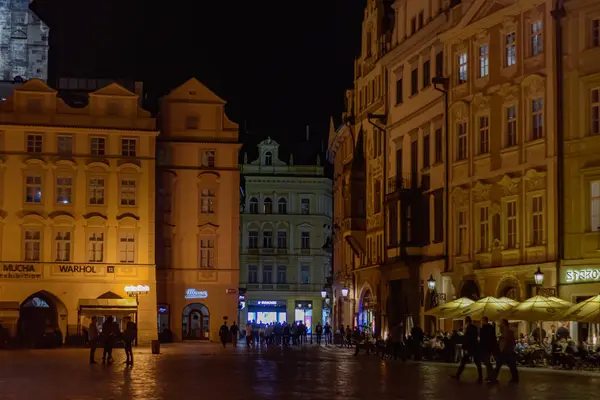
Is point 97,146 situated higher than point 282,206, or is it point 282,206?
point 97,146

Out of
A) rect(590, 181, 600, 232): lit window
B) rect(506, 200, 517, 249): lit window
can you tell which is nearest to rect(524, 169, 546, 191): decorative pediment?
rect(506, 200, 517, 249): lit window

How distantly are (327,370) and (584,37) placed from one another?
53.9ft

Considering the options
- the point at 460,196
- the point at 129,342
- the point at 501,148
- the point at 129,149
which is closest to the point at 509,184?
the point at 501,148

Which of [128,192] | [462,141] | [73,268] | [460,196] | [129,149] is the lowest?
[73,268]

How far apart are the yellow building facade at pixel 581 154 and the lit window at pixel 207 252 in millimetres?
39459

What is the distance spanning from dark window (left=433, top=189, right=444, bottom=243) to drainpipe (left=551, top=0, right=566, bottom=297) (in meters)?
Answer: 10.8

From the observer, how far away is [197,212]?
3120 inches

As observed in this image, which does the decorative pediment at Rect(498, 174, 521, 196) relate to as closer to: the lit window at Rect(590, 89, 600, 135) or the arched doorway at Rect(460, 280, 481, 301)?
the lit window at Rect(590, 89, 600, 135)

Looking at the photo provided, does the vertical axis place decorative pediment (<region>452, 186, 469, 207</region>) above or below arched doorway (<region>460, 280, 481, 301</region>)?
above

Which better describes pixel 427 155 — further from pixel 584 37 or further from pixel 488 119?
pixel 584 37

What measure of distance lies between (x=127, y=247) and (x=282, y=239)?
118 feet

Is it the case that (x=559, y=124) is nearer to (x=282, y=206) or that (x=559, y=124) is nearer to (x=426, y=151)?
(x=426, y=151)

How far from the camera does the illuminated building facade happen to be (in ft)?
359

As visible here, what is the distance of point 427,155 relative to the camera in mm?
56500
